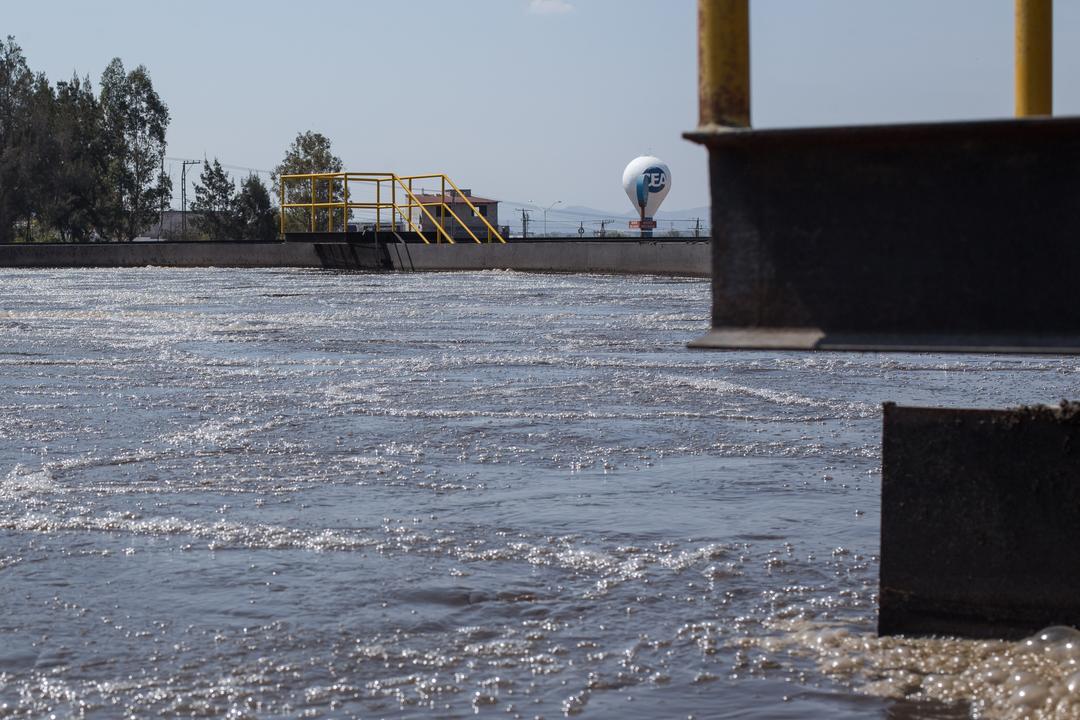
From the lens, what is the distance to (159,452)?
645cm

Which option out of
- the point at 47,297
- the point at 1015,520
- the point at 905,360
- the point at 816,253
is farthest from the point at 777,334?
the point at 47,297

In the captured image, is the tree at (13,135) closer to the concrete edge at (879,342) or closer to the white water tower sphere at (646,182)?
the white water tower sphere at (646,182)

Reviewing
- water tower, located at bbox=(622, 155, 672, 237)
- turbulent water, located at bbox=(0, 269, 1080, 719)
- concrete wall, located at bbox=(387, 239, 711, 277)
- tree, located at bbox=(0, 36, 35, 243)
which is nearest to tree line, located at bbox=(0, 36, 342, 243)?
tree, located at bbox=(0, 36, 35, 243)

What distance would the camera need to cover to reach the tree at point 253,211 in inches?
3270

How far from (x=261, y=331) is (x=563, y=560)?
389 inches

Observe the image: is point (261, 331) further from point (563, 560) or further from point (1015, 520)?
point (1015, 520)

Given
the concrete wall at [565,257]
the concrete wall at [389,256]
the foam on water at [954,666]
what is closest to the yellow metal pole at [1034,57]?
the foam on water at [954,666]

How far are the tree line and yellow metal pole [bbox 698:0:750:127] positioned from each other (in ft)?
221

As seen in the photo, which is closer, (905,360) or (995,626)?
(995,626)

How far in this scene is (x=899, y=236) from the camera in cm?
289

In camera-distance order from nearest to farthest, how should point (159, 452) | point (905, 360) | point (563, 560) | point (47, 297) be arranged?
point (563, 560) < point (159, 452) < point (905, 360) < point (47, 297)

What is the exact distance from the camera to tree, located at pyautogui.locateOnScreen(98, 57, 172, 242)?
7962cm

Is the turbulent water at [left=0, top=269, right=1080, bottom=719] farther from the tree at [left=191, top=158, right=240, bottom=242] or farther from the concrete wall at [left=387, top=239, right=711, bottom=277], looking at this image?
the tree at [left=191, top=158, right=240, bottom=242]

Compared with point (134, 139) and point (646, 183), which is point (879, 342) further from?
point (134, 139)
